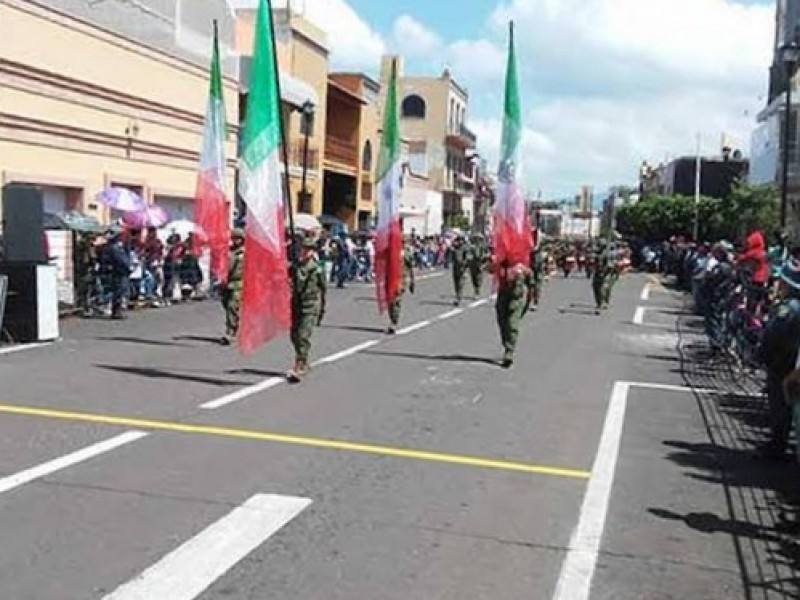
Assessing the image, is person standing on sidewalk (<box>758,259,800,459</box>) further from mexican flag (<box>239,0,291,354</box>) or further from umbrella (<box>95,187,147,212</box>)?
umbrella (<box>95,187,147,212</box>)

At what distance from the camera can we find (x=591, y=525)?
25.1 ft

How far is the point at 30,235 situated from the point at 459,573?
12954 millimetres

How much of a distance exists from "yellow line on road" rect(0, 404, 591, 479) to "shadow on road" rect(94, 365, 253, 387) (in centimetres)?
254

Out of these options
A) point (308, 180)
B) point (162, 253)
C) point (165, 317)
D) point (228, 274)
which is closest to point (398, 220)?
point (228, 274)

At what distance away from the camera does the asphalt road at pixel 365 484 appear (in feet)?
20.7

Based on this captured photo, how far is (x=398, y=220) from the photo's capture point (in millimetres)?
20234

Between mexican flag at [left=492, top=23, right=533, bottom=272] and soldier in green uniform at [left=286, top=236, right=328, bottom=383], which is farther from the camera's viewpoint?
mexican flag at [left=492, top=23, right=533, bottom=272]

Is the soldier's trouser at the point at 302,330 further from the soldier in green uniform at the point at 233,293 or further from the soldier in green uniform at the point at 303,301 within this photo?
the soldier in green uniform at the point at 233,293

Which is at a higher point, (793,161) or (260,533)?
(793,161)

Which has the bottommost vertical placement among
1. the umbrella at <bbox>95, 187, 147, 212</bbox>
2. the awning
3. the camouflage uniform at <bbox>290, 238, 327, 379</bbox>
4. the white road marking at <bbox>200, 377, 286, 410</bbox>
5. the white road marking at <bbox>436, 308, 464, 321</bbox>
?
the white road marking at <bbox>436, 308, 464, 321</bbox>

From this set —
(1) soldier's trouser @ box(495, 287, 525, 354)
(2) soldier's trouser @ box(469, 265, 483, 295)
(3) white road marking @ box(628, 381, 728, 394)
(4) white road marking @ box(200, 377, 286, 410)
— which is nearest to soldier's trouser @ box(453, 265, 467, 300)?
(2) soldier's trouser @ box(469, 265, 483, 295)

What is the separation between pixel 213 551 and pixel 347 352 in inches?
429

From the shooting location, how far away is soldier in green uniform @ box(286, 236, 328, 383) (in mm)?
13797

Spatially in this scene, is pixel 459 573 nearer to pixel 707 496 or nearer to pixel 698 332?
pixel 707 496
